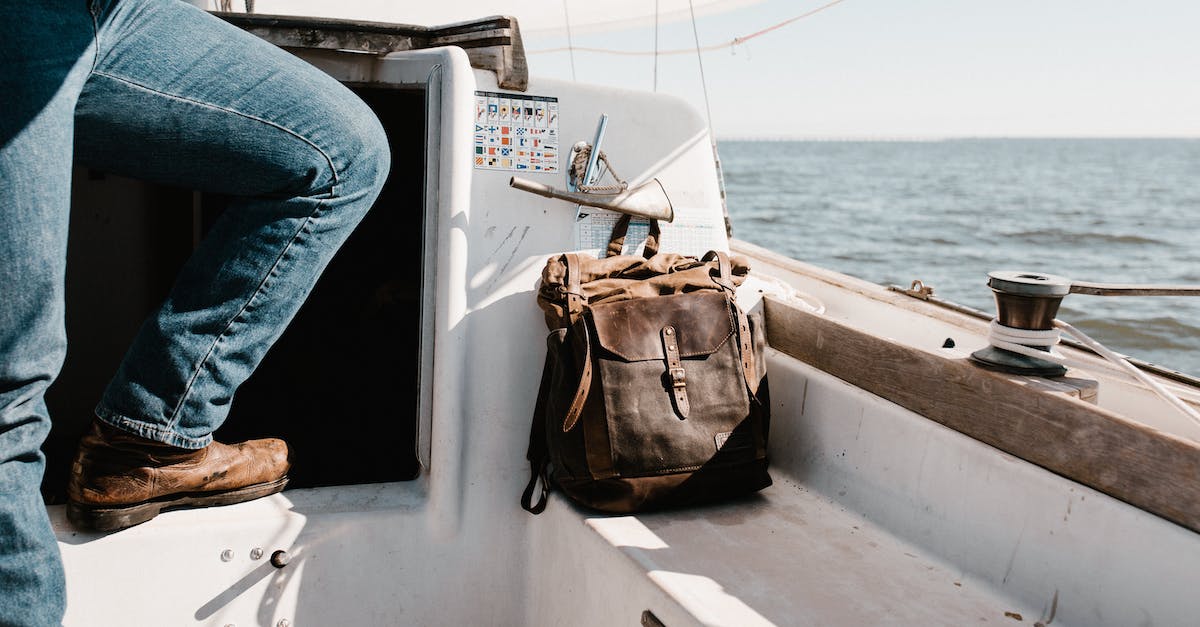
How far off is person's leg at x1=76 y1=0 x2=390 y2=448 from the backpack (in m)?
0.55

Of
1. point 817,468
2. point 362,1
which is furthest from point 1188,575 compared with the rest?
point 362,1

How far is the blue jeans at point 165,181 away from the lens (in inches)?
39.3

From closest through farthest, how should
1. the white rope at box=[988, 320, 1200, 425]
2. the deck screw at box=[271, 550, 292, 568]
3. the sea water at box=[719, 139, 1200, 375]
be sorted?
the white rope at box=[988, 320, 1200, 425] → the deck screw at box=[271, 550, 292, 568] → the sea water at box=[719, 139, 1200, 375]

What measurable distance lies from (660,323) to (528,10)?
21.6ft

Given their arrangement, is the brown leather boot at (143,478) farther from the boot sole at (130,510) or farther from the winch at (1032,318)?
the winch at (1032,318)

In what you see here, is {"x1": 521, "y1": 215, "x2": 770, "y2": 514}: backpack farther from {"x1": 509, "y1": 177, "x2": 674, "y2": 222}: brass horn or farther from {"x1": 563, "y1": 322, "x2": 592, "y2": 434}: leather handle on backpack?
{"x1": 509, "y1": 177, "x2": 674, "y2": 222}: brass horn

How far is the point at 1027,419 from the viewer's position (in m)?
1.48

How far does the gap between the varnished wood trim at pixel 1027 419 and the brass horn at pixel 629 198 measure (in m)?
0.48

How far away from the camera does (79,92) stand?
3.45ft

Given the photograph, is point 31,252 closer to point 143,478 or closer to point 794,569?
point 143,478

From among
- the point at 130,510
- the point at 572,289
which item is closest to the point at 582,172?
the point at 572,289

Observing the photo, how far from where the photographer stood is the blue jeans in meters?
1.00

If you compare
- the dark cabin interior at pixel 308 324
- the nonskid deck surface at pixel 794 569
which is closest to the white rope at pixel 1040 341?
the nonskid deck surface at pixel 794 569

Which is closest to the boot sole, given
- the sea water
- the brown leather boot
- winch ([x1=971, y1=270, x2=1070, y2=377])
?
the brown leather boot
